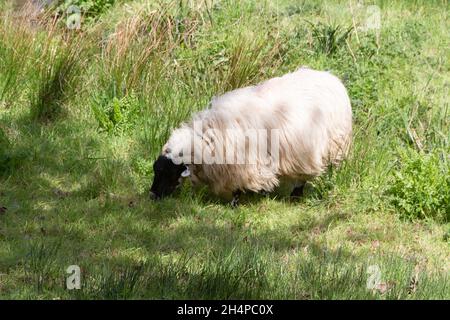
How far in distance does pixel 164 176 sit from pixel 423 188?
226cm

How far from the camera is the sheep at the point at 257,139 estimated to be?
23.6 ft

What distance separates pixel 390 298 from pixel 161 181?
8.97ft

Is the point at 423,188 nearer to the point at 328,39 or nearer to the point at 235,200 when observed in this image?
the point at 235,200

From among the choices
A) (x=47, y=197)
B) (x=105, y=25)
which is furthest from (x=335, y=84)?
(x=105, y=25)

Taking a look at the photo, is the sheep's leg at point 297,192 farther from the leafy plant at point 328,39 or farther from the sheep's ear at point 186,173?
the leafy plant at point 328,39

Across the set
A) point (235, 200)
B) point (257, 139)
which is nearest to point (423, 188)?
point (257, 139)

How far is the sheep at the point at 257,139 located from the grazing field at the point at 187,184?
0.82 ft

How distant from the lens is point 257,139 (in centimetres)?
718

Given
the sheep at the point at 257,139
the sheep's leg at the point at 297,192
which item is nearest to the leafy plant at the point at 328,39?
the sheep at the point at 257,139

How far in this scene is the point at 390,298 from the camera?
5.19 meters

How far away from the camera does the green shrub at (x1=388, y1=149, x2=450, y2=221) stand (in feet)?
23.3

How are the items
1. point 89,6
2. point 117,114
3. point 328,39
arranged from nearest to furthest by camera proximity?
point 117,114 → point 328,39 → point 89,6

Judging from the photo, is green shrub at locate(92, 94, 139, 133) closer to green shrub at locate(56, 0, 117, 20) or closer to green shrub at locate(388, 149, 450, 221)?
green shrub at locate(56, 0, 117, 20)

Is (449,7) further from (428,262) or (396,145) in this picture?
(428,262)
